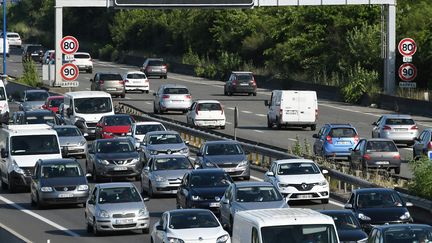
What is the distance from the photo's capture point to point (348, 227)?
25672 mm

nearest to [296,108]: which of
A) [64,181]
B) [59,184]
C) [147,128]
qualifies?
[147,128]

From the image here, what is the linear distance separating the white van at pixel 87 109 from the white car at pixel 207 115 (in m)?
4.05

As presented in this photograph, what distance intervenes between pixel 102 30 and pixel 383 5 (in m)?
76.0

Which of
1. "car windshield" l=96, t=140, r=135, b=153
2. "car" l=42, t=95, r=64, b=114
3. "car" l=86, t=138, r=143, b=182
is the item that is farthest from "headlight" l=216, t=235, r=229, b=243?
"car" l=42, t=95, r=64, b=114

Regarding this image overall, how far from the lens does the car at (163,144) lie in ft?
148

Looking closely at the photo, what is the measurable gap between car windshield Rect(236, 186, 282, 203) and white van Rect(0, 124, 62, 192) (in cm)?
1221

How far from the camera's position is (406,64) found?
65250 millimetres

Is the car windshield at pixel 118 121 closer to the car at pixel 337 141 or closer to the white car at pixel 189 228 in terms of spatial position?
the car at pixel 337 141

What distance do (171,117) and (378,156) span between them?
988 inches

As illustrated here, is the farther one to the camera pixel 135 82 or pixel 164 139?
pixel 135 82

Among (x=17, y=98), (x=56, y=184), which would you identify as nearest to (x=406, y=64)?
(x=17, y=98)

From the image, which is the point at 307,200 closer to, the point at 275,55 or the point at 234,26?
the point at 275,55

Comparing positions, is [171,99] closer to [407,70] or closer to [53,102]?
[53,102]

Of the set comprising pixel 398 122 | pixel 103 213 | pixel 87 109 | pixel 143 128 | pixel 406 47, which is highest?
pixel 406 47
